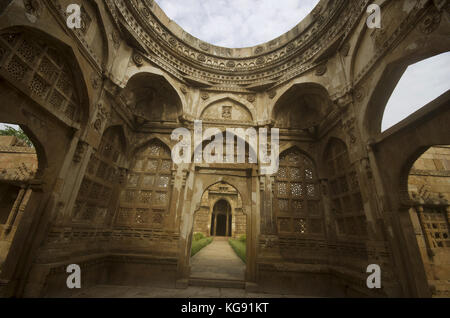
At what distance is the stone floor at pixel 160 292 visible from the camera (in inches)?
197

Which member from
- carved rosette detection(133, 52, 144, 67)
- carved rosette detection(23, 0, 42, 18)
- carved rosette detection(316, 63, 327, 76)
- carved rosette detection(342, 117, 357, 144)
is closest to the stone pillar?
carved rosette detection(133, 52, 144, 67)

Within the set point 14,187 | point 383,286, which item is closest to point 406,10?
point 383,286

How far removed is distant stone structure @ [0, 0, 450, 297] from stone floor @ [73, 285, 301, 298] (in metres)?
0.31

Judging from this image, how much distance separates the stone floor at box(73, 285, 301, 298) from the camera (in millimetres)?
4996

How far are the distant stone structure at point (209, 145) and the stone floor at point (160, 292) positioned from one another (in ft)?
1.01

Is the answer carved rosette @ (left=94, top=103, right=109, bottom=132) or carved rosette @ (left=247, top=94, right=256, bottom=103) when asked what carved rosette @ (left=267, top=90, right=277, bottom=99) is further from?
carved rosette @ (left=94, top=103, right=109, bottom=132)

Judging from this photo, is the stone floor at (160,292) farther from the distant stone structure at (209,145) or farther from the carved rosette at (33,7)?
the carved rosette at (33,7)

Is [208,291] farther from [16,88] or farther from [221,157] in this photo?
[16,88]

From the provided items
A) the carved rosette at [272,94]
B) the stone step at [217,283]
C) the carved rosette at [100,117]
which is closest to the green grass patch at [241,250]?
the stone step at [217,283]

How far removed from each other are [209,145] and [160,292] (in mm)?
5397

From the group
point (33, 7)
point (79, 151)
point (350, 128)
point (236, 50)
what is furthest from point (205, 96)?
point (350, 128)

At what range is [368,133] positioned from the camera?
5059mm

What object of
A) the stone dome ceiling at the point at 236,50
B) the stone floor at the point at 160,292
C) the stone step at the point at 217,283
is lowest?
the stone floor at the point at 160,292

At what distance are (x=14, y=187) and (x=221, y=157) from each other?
9544 mm
